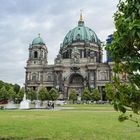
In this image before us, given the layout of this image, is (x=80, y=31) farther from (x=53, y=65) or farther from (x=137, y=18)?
(x=137, y=18)

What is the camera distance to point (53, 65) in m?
122

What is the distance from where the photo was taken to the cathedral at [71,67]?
385 feet

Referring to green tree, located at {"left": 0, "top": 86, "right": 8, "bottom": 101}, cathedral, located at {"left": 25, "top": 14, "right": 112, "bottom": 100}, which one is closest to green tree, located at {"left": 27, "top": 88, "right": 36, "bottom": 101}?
green tree, located at {"left": 0, "top": 86, "right": 8, "bottom": 101}

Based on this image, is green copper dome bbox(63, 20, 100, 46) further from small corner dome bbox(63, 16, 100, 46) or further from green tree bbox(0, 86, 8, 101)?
green tree bbox(0, 86, 8, 101)

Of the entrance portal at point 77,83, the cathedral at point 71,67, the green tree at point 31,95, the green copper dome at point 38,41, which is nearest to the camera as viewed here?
the green tree at point 31,95

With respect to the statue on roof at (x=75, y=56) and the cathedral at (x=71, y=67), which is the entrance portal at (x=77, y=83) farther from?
the statue on roof at (x=75, y=56)

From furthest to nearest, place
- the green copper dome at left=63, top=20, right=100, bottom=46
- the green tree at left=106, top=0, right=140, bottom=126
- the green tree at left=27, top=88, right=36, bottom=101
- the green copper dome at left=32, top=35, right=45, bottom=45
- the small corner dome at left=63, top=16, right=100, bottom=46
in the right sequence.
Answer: the small corner dome at left=63, top=16, right=100, bottom=46, the green copper dome at left=63, top=20, right=100, bottom=46, the green copper dome at left=32, top=35, right=45, bottom=45, the green tree at left=27, top=88, right=36, bottom=101, the green tree at left=106, top=0, right=140, bottom=126

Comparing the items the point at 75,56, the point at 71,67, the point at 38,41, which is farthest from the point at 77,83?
the point at 38,41

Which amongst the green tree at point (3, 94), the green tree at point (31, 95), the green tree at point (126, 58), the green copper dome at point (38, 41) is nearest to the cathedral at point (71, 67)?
the green copper dome at point (38, 41)

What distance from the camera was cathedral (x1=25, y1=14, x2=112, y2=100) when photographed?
385 feet

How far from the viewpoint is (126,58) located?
689cm

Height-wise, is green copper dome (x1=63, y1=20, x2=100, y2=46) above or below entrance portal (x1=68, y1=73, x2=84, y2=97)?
above

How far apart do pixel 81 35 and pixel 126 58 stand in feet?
412

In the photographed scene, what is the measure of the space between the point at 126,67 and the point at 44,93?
99316 mm
